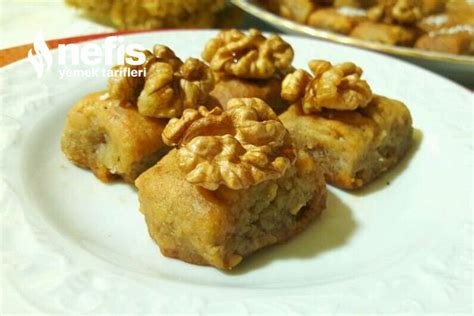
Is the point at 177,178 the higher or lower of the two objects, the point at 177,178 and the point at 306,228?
the higher

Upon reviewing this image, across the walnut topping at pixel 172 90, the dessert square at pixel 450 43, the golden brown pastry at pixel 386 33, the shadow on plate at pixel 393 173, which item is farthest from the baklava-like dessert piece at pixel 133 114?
the dessert square at pixel 450 43

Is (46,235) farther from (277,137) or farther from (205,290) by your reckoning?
(277,137)

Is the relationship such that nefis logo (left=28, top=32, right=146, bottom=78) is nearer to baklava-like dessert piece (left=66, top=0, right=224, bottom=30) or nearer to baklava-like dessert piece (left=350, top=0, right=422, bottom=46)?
baklava-like dessert piece (left=66, top=0, right=224, bottom=30)

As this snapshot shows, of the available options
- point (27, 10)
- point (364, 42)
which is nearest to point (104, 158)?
point (364, 42)

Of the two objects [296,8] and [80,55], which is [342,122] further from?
[296,8]

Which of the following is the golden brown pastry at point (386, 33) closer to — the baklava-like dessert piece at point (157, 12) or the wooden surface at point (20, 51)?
the baklava-like dessert piece at point (157, 12)

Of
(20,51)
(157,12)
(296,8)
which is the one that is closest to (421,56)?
(296,8)
